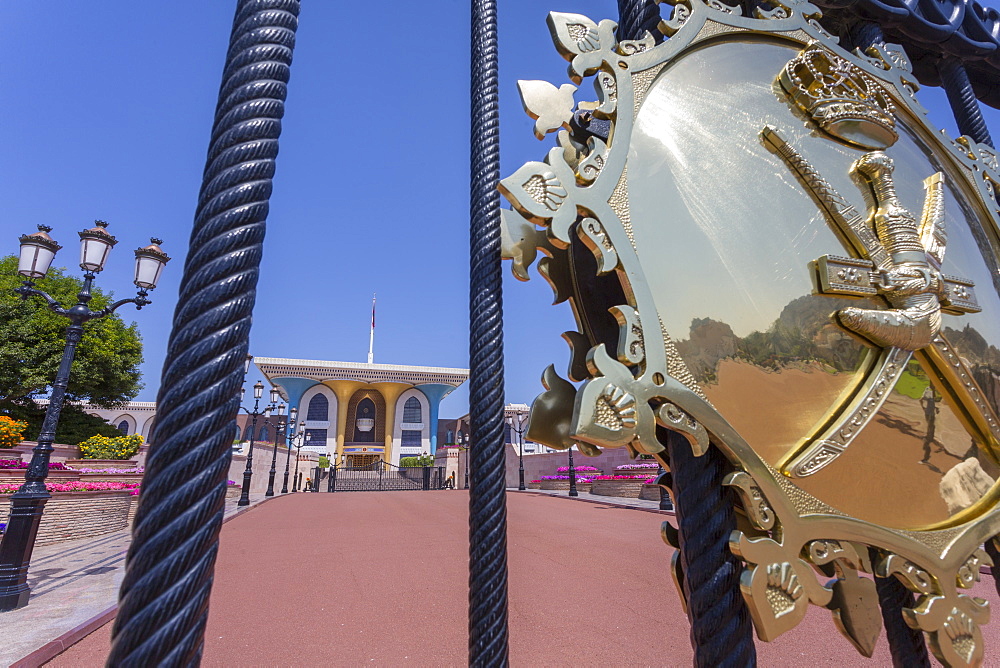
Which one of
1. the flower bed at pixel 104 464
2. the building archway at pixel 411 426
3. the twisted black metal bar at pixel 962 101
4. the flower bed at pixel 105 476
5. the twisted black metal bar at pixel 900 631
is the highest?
the building archway at pixel 411 426

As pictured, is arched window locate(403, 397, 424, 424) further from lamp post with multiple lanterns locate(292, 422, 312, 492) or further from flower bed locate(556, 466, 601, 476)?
flower bed locate(556, 466, 601, 476)

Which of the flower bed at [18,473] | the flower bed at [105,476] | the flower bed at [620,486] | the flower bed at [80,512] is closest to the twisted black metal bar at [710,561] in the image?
the flower bed at [80,512]

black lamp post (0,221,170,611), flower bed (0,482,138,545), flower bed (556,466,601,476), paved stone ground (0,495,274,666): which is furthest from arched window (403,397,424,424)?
black lamp post (0,221,170,611)

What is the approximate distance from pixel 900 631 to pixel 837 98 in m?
1.27

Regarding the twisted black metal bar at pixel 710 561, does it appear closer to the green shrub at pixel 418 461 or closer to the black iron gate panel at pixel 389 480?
the black iron gate panel at pixel 389 480

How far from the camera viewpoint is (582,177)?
965 millimetres

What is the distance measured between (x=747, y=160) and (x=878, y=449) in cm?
68

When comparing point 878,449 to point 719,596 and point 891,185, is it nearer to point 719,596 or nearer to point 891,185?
point 719,596

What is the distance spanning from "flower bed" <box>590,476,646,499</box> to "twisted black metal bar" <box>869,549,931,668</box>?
1461 centimetres

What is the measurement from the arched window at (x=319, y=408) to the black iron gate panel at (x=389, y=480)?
4.57 m

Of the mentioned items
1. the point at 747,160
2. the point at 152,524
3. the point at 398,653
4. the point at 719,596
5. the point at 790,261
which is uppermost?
the point at 747,160

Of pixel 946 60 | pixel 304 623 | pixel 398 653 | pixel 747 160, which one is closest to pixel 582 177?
pixel 747 160

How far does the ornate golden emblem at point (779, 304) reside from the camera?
35.6 inches

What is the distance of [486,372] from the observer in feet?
3.98
